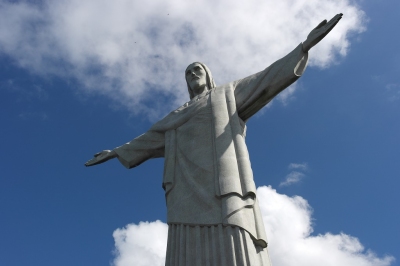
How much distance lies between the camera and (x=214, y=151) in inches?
407

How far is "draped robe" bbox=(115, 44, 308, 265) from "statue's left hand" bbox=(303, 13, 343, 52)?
0.76 ft

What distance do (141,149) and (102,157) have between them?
3.90 ft

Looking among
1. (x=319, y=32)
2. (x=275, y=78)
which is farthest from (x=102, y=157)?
(x=319, y=32)

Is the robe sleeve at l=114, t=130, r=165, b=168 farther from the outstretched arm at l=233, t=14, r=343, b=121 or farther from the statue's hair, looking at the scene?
the outstretched arm at l=233, t=14, r=343, b=121

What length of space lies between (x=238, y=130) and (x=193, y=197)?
1985 mm

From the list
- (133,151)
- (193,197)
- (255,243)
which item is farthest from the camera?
(133,151)

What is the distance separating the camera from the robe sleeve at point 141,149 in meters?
12.2

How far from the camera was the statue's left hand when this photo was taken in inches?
422

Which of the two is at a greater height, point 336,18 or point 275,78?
point 336,18

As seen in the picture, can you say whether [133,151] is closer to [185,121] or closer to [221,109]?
[185,121]

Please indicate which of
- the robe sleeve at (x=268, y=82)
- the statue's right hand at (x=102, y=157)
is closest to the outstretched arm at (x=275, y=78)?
the robe sleeve at (x=268, y=82)

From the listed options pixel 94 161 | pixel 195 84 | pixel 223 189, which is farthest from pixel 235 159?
pixel 94 161

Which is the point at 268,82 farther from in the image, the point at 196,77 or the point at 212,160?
the point at 212,160

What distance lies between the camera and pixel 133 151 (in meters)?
12.5
